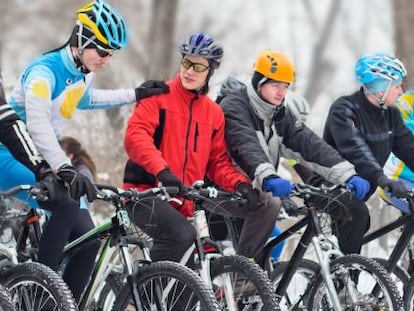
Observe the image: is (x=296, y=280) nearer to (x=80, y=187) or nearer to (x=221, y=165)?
(x=221, y=165)

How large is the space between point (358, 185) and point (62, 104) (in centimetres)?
204

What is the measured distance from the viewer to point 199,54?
722 centimetres

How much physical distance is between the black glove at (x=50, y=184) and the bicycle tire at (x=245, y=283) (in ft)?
3.54

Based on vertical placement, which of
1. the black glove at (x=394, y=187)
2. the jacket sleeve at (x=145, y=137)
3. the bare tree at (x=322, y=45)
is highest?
the jacket sleeve at (x=145, y=137)

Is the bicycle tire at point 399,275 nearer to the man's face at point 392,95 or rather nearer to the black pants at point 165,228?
the man's face at point 392,95

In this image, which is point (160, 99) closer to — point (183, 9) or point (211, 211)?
point (211, 211)

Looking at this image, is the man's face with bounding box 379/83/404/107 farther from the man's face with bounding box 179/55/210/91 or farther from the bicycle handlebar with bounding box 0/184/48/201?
the bicycle handlebar with bounding box 0/184/48/201

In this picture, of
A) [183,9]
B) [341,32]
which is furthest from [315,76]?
[341,32]

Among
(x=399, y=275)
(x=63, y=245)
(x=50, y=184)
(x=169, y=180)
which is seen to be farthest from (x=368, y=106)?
(x=50, y=184)

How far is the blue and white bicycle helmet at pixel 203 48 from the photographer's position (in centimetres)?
722

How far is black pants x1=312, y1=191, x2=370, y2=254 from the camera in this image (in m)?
7.51

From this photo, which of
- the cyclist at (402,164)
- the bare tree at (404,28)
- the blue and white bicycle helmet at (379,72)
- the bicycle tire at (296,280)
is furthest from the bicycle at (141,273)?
the bare tree at (404,28)

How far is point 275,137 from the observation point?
781 cm

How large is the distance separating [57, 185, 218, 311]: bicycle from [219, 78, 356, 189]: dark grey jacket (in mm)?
1035
